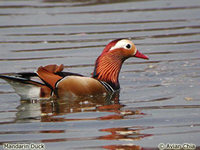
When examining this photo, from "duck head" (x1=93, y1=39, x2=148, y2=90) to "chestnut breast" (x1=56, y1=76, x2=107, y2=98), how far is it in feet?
2.12

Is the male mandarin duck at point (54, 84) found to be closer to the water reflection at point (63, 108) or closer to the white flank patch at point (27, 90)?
the white flank patch at point (27, 90)

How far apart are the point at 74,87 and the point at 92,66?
103 inches

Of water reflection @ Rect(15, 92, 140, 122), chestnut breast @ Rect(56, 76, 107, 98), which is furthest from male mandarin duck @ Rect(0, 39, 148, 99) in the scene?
water reflection @ Rect(15, 92, 140, 122)

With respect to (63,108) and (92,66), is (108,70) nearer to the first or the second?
(63,108)

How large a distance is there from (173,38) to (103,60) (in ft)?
14.2

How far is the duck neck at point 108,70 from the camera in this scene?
10289 mm

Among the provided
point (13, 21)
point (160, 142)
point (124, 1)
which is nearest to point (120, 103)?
point (160, 142)

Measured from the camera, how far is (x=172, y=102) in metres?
9.15

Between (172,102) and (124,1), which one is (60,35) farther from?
(172,102)

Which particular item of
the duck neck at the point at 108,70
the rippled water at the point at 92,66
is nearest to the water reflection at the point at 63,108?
the rippled water at the point at 92,66

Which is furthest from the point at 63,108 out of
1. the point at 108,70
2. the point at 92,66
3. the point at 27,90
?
the point at 92,66

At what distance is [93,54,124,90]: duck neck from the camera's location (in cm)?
1029

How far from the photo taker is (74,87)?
9.48 m

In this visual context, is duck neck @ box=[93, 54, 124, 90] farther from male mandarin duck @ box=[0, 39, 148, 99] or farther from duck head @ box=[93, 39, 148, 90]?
male mandarin duck @ box=[0, 39, 148, 99]
